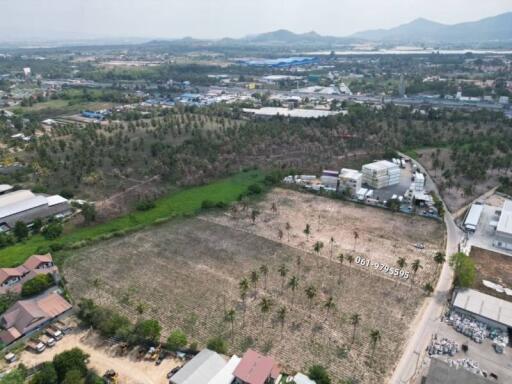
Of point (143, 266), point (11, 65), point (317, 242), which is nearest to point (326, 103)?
point (317, 242)

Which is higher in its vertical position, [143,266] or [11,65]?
[11,65]

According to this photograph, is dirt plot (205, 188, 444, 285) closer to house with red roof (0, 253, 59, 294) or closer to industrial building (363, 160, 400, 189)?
industrial building (363, 160, 400, 189)

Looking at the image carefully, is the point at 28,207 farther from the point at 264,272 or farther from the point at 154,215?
the point at 264,272

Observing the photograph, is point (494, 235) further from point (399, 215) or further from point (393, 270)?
point (393, 270)

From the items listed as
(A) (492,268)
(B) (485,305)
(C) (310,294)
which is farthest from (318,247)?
(A) (492,268)

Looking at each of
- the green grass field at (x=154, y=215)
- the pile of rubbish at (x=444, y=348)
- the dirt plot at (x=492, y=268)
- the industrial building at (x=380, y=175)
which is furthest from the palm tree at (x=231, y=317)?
the industrial building at (x=380, y=175)

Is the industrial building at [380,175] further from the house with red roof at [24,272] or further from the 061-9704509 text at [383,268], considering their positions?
the house with red roof at [24,272]

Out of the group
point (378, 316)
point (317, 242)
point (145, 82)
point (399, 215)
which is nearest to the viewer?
point (378, 316)

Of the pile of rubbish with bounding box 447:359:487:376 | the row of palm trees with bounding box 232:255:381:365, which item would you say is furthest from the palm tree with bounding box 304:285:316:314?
the pile of rubbish with bounding box 447:359:487:376
